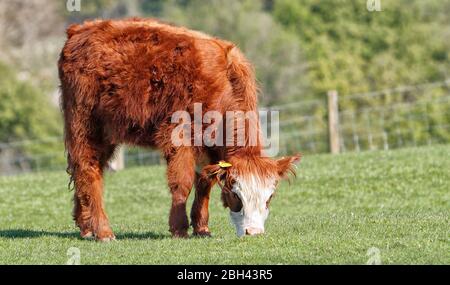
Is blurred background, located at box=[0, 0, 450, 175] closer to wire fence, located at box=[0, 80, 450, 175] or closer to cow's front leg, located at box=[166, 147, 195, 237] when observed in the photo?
wire fence, located at box=[0, 80, 450, 175]

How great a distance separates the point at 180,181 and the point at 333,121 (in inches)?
501

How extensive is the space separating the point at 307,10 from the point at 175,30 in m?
52.9

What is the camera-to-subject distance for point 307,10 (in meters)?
63.4

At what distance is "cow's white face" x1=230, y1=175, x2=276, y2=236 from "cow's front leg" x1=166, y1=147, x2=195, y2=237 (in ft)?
2.41

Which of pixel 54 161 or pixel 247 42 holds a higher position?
pixel 247 42

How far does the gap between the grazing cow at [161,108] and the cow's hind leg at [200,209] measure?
0.01 meters

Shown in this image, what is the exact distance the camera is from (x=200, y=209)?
36.0 ft

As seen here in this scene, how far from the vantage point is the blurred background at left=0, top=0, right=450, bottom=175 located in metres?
42.8

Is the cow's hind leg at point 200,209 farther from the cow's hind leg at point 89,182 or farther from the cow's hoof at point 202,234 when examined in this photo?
the cow's hind leg at point 89,182

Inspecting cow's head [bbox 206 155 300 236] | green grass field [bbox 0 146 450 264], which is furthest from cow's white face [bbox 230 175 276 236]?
green grass field [bbox 0 146 450 264]

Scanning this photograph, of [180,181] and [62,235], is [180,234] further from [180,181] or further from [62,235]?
[62,235]
